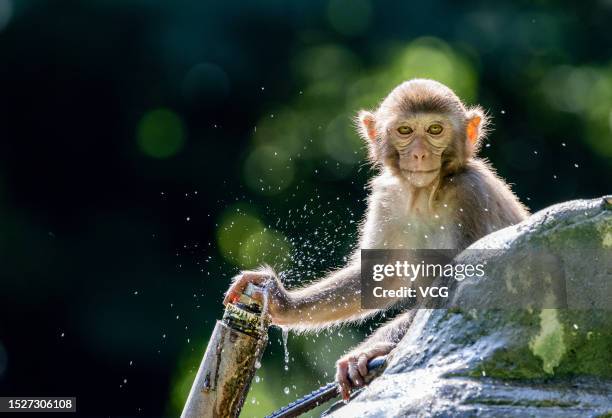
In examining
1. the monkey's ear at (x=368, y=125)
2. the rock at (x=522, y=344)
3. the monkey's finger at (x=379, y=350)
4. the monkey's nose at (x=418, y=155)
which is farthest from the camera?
the monkey's ear at (x=368, y=125)

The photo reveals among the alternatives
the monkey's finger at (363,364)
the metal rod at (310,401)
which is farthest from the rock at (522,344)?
the monkey's finger at (363,364)

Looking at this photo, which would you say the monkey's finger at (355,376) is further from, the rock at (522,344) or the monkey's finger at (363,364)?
the rock at (522,344)

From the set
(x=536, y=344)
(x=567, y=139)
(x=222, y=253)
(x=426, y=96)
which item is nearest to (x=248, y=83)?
(x=222, y=253)

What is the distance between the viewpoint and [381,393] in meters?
3.76

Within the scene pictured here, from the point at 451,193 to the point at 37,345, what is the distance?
625 centimetres

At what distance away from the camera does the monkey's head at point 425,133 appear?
18.4ft

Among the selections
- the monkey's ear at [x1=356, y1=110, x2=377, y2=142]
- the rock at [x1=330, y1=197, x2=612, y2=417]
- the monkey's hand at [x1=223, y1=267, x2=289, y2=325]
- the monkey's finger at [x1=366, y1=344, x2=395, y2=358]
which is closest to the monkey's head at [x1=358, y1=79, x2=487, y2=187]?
the monkey's ear at [x1=356, y1=110, x2=377, y2=142]

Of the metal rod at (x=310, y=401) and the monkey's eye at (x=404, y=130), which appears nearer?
the metal rod at (x=310, y=401)

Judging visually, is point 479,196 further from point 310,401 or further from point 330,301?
point 310,401

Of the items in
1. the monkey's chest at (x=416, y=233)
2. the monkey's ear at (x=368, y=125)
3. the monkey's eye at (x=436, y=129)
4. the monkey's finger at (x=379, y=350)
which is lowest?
the monkey's finger at (x=379, y=350)

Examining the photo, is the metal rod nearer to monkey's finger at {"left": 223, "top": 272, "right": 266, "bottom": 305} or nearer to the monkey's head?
monkey's finger at {"left": 223, "top": 272, "right": 266, "bottom": 305}

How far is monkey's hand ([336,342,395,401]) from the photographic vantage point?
4469mm

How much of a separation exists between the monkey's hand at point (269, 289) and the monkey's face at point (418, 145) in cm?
68

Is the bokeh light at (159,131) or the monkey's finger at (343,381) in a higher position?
the bokeh light at (159,131)
